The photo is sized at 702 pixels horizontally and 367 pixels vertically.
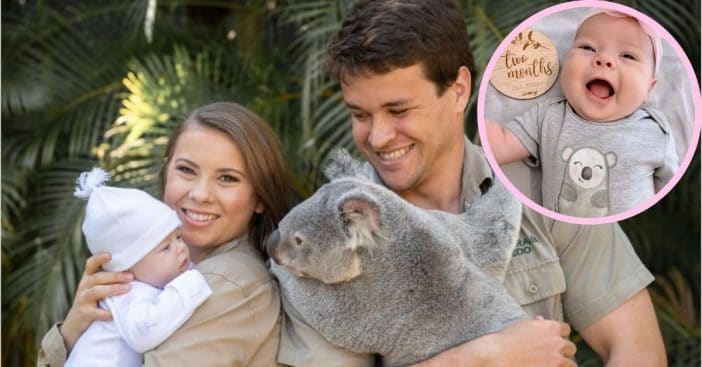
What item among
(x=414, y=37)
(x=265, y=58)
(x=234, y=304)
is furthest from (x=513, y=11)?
(x=234, y=304)

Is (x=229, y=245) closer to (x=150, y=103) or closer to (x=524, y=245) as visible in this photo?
(x=524, y=245)

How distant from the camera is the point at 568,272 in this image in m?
2.87

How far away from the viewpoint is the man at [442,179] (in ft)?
9.14

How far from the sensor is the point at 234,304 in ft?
8.73

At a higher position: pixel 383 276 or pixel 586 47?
pixel 586 47

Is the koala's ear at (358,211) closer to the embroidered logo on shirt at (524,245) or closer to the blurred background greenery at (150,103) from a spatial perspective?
the embroidered logo on shirt at (524,245)

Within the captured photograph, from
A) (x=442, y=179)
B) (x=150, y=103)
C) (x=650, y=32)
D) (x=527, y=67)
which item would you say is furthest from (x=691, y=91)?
(x=150, y=103)

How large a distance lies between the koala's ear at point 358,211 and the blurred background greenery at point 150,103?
7.49 ft

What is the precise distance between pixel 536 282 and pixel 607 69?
647 mm

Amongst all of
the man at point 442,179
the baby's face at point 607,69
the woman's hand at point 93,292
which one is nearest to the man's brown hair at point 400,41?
the man at point 442,179

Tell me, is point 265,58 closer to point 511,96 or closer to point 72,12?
point 72,12

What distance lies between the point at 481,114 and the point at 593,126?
1.01ft

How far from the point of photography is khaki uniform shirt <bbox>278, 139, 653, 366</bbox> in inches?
109

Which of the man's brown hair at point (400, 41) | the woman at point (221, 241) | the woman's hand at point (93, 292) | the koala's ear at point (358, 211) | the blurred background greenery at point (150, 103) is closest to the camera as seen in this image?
the koala's ear at point (358, 211)
